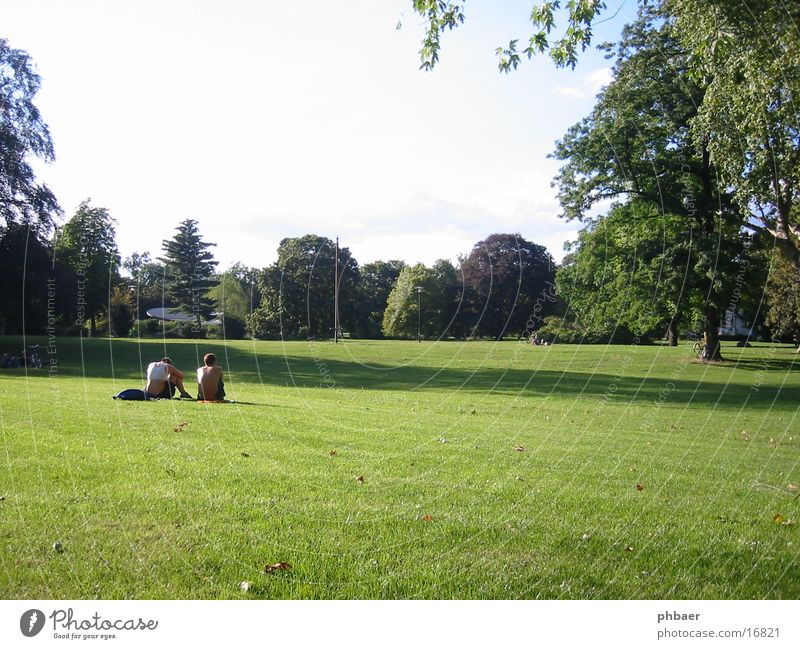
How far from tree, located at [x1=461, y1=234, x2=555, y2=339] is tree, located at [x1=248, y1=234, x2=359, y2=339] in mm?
1524

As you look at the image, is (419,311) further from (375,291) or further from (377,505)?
(377,505)

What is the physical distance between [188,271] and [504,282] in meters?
3.76

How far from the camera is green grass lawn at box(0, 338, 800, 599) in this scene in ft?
15.1

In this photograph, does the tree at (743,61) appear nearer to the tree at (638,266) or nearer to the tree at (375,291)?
the tree at (375,291)

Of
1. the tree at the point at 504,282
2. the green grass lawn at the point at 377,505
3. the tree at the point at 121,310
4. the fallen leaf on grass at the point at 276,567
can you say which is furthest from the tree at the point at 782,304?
the fallen leaf on grass at the point at 276,567

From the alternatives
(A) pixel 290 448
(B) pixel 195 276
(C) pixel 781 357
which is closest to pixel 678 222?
(C) pixel 781 357

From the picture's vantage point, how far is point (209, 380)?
47.7 ft

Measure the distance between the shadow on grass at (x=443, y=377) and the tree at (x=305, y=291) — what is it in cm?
1358

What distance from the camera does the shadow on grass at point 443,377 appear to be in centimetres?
2466

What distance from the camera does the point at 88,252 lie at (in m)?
7.21

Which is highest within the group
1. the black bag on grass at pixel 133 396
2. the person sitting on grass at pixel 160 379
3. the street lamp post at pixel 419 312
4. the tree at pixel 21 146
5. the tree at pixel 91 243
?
the tree at pixel 21 146

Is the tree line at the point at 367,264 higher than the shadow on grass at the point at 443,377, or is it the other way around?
the tree line at the point at 367,264

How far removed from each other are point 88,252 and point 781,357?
144 feet

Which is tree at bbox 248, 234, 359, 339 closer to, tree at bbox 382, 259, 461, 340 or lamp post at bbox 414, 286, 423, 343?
tree at bbox 382, 259, 461, 340
